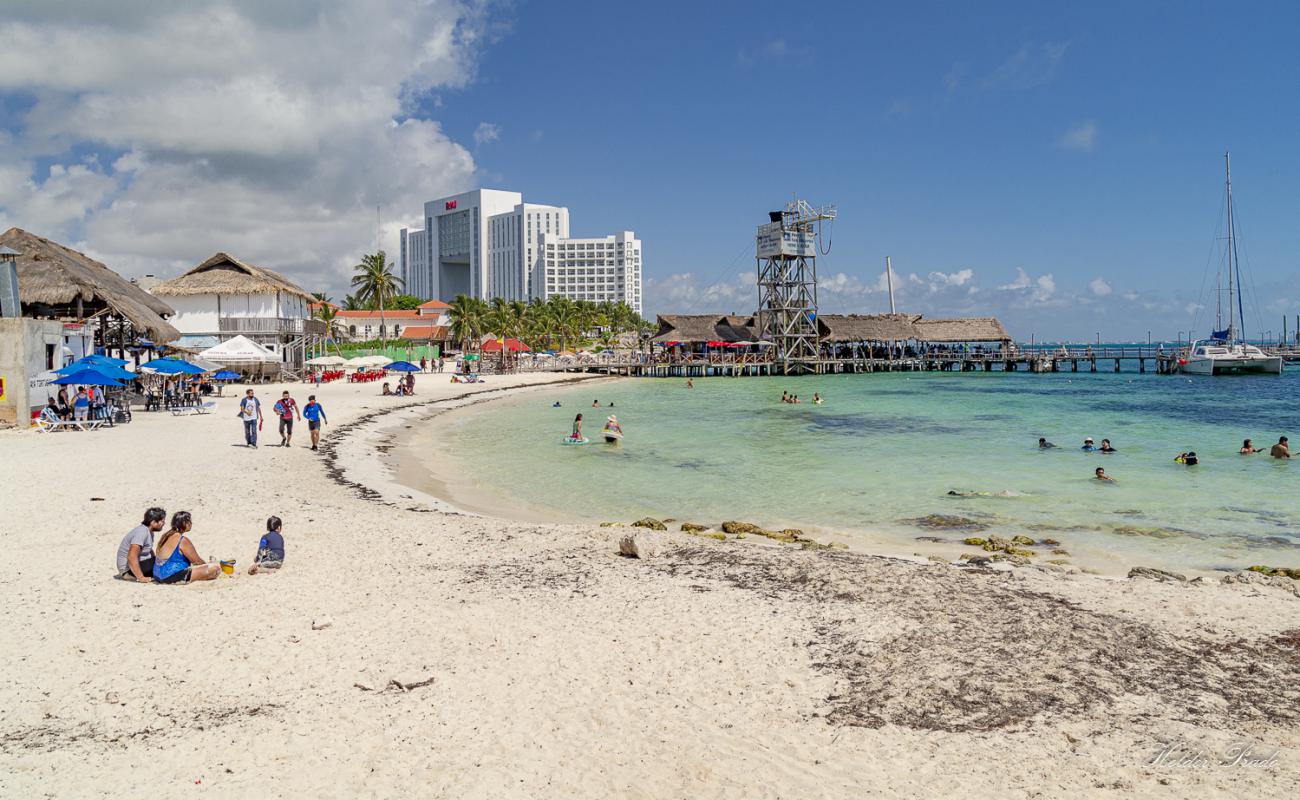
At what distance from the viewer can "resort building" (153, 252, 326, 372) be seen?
42.1 metres

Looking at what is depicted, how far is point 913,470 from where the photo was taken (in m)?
19.2

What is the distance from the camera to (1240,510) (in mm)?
14500

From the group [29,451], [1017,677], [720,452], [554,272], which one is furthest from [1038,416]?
[554,272]

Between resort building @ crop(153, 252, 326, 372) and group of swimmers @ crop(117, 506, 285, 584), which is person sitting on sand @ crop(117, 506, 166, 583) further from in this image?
resort building @ crop(153, 252, 326, 372)

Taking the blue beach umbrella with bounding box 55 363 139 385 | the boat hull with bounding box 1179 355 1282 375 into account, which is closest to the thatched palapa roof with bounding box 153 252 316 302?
the blue beach umbrella with bounding box 55 363 139 385

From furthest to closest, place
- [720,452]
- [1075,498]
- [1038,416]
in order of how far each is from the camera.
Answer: [1038,416], [720,452], [1075,498]

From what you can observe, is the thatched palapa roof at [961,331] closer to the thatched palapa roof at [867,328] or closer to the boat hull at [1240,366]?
the thatched palapa roof at [867,328]

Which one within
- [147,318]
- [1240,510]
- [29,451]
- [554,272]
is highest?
[554,272]

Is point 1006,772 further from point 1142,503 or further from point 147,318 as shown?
point 147,318

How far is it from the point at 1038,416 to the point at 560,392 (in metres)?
25.8

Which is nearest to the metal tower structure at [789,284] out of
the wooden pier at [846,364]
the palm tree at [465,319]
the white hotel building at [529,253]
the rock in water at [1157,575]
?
the wooden pier at [846,364]

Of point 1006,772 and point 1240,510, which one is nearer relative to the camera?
point 1006,772

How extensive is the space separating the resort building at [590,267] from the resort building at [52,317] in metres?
146

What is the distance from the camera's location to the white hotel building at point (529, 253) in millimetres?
177375
